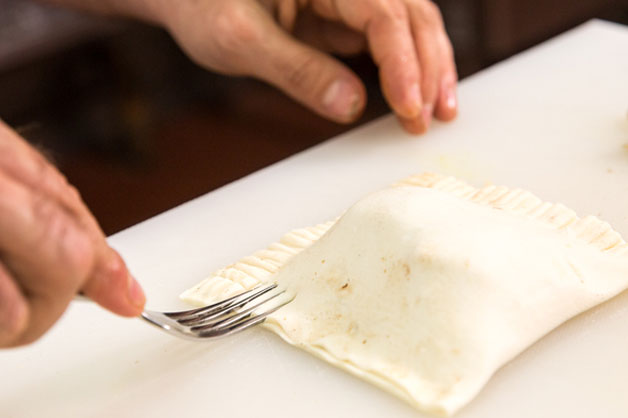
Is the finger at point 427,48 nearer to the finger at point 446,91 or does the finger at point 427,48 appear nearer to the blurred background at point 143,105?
the finger at point 446,91

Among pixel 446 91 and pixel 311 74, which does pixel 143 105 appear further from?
pixel 446 91

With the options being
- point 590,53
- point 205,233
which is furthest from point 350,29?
point 205,233

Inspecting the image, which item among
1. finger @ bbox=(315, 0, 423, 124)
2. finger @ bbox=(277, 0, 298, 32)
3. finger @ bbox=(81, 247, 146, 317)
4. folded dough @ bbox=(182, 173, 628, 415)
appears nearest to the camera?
finger @ bbox=(81, 247, 146, 317)

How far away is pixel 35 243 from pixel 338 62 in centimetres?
109

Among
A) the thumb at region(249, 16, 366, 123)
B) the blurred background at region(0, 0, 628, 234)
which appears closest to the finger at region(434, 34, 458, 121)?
the thumb at region(249, 16, 366, 123)

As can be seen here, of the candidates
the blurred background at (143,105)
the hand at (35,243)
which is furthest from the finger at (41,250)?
the blurred background at (143,105)

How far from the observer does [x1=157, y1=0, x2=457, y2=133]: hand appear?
1.67m

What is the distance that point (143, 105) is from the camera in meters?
2.88

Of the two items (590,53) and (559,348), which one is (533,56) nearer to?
(590,53)

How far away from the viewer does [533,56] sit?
189cm

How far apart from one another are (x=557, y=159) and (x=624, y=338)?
0.52m

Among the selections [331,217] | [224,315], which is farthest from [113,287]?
[331,217]

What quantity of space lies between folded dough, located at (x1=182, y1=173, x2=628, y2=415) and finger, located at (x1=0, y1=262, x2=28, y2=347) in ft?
1.31

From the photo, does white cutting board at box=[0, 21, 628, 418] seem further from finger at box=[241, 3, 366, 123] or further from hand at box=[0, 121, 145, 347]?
hand at box=[0, 121, 145, 347]
